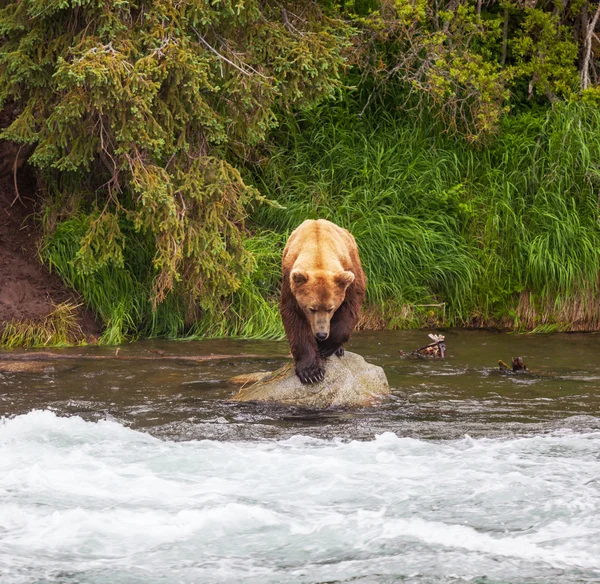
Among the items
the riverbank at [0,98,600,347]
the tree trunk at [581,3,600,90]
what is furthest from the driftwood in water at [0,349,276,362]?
the tree trunk at [581,3,600,90]

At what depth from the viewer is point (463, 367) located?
842 cm

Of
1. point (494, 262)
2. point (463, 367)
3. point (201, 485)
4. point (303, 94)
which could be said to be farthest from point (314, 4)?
point (201, 485)

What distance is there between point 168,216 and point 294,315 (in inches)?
92.1

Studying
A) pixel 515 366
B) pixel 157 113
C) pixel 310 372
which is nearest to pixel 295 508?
pixel 310 372

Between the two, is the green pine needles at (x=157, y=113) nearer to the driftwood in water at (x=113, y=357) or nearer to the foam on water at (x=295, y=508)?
the driftwood in water at (x=113, y=357)

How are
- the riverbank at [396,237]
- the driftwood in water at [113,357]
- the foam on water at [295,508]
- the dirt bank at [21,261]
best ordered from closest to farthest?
1. the foam on water at [295,508]
2. the driftwood in water at [113,357]
3. the dirt bank at [21,261]
4. the riverbank at [396,237]

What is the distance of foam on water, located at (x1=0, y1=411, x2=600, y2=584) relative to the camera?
4328mm

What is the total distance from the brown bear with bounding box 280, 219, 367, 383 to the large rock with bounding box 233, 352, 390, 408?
8 centimetres

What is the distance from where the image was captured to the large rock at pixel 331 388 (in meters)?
6.88

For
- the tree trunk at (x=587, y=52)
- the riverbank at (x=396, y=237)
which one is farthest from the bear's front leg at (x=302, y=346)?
the tree trunk at (x=587, y=52)

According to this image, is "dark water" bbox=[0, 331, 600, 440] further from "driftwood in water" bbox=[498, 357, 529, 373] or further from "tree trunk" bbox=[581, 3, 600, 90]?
"tree trunk" bbox=[581, 3, 600, 90]

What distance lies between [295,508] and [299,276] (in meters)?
1.98

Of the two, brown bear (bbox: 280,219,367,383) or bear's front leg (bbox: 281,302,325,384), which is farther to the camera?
bear's front leg (bbox: 281,302,325,384)

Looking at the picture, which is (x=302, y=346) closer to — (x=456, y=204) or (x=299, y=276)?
(x=299, y=276)
